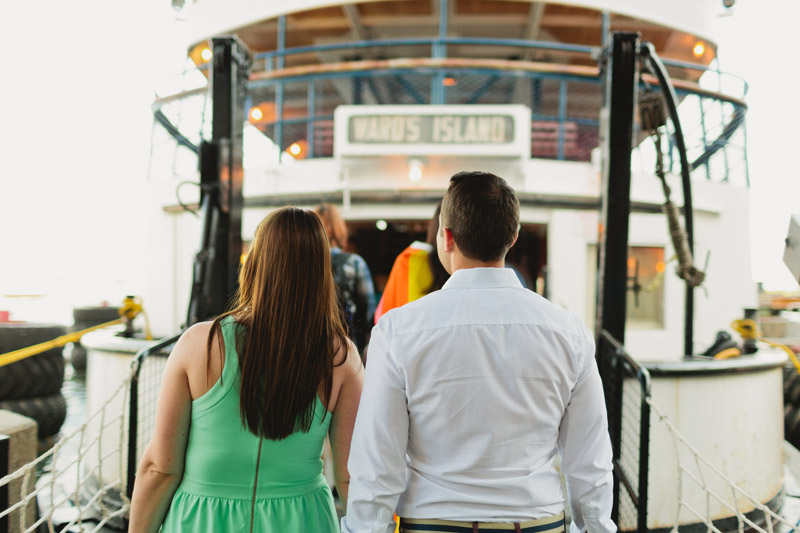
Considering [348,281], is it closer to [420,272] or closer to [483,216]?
[420,272]

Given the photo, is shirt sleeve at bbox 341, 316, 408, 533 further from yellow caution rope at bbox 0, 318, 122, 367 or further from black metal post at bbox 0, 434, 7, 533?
yellow caution rope at bbox 0, 318, 122, 367

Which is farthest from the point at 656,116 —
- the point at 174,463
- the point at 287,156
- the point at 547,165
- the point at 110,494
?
the point at 287,156

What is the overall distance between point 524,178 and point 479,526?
6.91 m

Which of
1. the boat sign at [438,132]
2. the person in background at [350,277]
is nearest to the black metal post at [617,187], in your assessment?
the person in background at [350,277]

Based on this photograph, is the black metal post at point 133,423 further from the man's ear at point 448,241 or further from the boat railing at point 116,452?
the man's ear at point 448,241

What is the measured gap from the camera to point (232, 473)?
4.78 ft

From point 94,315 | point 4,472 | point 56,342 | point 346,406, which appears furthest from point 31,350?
point 346,406

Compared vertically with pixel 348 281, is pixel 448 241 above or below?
above

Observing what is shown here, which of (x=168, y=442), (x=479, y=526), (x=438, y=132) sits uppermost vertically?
(x=438, y=132)

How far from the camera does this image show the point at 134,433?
314 cm

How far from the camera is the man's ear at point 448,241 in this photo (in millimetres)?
1444

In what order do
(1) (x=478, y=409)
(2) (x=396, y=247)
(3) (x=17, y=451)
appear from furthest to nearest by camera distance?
(2) (x=396, y=247) → (3) (x=17, y=451) → (1) (x=478, y=409)

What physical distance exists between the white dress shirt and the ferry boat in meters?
1.80

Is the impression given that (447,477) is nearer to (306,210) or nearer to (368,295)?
(306,210)
